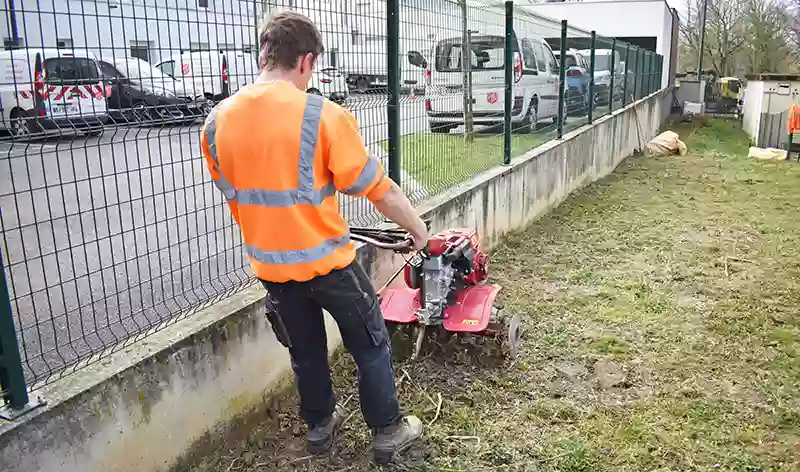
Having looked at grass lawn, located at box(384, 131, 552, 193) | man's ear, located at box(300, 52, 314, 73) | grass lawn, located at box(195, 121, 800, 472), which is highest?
man's ear, located at box(300, 52, 314, 73)

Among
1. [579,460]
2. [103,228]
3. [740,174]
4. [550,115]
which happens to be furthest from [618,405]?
[740,174]

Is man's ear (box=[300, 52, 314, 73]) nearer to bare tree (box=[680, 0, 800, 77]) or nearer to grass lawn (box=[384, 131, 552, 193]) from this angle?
grass lawn (box=[384, 131, 552, 193])

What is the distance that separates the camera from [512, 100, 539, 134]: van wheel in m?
8.31

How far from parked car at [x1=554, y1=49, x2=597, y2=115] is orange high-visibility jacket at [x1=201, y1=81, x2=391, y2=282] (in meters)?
7.83

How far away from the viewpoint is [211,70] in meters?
3.50

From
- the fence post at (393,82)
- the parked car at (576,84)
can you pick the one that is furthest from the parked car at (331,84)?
the parked car at (576,84)

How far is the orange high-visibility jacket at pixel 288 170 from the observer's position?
2592 mm

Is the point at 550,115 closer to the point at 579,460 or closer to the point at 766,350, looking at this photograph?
the point at 766,350

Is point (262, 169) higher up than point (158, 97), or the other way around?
point (158, 97)

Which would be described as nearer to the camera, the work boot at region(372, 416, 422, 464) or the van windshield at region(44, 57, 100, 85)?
the van windshield at region(44, 57, 100, 85)

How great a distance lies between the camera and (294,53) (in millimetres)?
2670

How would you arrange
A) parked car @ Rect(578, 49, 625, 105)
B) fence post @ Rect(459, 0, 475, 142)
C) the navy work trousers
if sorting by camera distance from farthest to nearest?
parked car @ Rect(578, 49, 625, 105)
fence post @ Rect(459, 0, 475, 142)
the navy work trousers

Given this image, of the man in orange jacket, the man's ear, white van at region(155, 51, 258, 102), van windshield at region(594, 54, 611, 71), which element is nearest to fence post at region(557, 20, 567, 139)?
van windshield at region(594, 54, 611, 71)

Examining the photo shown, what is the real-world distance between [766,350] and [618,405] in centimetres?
134
